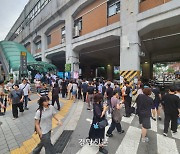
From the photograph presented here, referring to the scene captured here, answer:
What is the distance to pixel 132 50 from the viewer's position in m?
11.7

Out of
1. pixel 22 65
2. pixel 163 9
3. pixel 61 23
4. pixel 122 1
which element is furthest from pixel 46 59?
pixel 163 9

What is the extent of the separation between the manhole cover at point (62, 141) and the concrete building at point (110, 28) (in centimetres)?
740

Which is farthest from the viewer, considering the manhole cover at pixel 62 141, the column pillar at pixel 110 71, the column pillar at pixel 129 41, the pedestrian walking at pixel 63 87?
the column pillar at pixel 110 71

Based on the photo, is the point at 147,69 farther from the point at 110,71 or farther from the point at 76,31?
the point at 76,31

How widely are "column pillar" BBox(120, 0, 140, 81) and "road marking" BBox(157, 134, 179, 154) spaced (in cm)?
674

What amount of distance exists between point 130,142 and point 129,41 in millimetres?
8531

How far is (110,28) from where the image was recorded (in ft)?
43.8

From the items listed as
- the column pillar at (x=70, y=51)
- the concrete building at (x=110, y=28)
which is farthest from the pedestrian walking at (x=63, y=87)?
the concrete building at (x=110, y=28)

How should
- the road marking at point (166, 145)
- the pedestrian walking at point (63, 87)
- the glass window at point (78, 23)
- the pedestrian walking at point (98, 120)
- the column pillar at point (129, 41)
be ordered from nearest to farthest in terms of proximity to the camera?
the pedestrian walking at point (98, 120), the road marking at point (166, 145), the column pillar at point (129, 41), the pedestrian walking at point (63, 87), the glass window at point (78, 23)

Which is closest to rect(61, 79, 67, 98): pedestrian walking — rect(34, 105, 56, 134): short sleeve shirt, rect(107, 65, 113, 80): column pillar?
rect(34, 105, 56, 134): short sleeve shirt

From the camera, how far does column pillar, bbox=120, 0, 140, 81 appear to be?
1153cm

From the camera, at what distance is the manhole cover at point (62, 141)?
4.61 metres

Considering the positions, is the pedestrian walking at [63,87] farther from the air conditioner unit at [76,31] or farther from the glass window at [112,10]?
the glass window at [112,10]

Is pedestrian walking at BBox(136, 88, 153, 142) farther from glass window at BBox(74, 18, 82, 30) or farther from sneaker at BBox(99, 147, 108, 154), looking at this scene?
glass window at BBox(74, 18, 82, 30)
